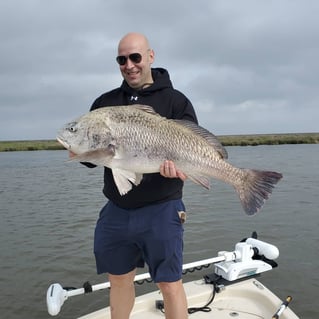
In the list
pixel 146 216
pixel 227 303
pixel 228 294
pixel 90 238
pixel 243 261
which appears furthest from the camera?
pixel 90 238

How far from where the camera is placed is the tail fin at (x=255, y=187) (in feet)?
11.5

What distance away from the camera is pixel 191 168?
3510 mm

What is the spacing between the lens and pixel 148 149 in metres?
3.44

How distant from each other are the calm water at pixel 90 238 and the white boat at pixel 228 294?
1.75 metres

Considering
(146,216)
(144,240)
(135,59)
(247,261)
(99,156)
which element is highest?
(135,59)

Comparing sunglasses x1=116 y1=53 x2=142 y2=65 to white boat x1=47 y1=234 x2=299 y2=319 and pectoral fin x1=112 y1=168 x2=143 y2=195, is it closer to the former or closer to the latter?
pectoral fin x1=112 y1=168 x2=143 y2=195

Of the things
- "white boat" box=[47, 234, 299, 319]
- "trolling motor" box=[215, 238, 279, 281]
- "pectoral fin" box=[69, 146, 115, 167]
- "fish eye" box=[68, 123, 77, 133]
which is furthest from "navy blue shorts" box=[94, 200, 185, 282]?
"trolling motor" box=[215, 238, 279, 281]

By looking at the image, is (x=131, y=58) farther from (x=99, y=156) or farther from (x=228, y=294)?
(x=228, y=294)

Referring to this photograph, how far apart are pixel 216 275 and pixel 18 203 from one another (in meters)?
12.8

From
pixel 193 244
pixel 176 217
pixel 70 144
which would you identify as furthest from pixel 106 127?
pixel 193 244

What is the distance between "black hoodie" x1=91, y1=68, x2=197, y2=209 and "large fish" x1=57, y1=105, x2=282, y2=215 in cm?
19

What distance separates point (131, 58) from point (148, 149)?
92 centimetres

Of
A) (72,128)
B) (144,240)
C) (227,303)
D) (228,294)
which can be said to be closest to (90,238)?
(228,294)

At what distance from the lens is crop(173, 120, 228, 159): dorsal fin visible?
3593mm
